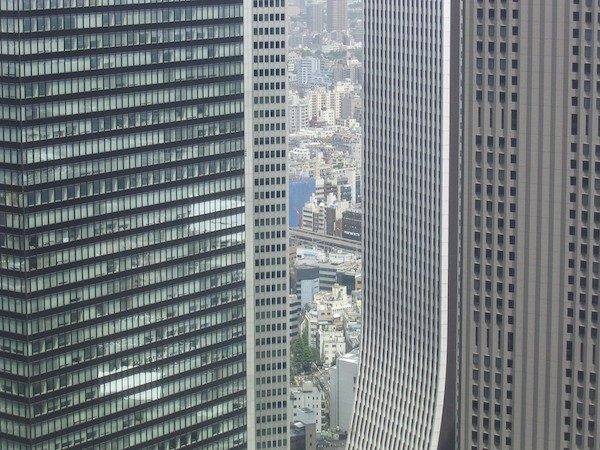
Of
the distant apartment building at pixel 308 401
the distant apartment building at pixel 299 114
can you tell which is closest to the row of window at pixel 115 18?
the distant apartment building at pixel 308 401

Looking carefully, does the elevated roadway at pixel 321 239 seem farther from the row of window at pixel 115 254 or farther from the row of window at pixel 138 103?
the row of window at pixel 138 103

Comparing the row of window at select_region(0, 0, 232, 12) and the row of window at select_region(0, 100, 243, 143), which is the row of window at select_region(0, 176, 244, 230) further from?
the row of window at select_region(0, 0, 232, 12)

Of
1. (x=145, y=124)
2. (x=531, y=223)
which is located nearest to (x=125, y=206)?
(x=145, y=124)

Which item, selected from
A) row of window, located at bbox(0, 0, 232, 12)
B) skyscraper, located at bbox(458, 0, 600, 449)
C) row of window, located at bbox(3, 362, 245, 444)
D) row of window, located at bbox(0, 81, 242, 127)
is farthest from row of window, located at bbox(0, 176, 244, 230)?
skyscraper, located at bbox(458, 0, 600, 449)

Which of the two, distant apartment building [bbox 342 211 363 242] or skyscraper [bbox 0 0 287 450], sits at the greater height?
skyscraper [bbox 0 0 287 450]

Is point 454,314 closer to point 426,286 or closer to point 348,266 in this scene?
point 426,286

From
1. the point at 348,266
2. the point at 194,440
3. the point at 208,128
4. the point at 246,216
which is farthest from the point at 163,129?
the point at 348,266
